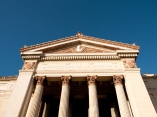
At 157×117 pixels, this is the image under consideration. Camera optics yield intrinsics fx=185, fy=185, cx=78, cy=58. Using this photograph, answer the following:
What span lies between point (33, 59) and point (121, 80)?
29.3ft

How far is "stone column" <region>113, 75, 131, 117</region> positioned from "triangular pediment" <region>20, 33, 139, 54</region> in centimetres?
381

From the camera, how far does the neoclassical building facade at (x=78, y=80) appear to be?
15.3 m

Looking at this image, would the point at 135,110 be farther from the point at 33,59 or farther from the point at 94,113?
the point at 33,59

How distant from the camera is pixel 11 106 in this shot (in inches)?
575

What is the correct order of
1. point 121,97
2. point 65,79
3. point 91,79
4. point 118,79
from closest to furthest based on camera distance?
point 121,97, point 118,79, point 91,79, point 65,79

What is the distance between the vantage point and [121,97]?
50.0ft

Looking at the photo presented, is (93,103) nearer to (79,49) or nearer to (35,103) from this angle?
(35,103)

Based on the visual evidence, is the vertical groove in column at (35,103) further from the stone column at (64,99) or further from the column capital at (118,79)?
the column capital at (118,79)

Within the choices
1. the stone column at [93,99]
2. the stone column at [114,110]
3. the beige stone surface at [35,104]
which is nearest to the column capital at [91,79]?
the stone column at [93,99]

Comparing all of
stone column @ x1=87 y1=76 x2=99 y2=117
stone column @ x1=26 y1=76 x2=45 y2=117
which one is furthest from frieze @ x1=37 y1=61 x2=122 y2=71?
stone column @ x1=26 y1=76 x2=45 y2=117

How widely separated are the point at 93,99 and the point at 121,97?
2.31 metres

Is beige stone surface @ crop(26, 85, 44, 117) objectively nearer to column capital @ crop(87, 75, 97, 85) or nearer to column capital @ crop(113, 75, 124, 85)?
column capital @ crop(87, 75, 97, 85)

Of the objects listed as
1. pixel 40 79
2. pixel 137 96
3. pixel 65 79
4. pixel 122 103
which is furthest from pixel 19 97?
pixel 137 96

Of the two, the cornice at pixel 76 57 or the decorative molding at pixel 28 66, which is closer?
the decorative molding at pixel 28 66
